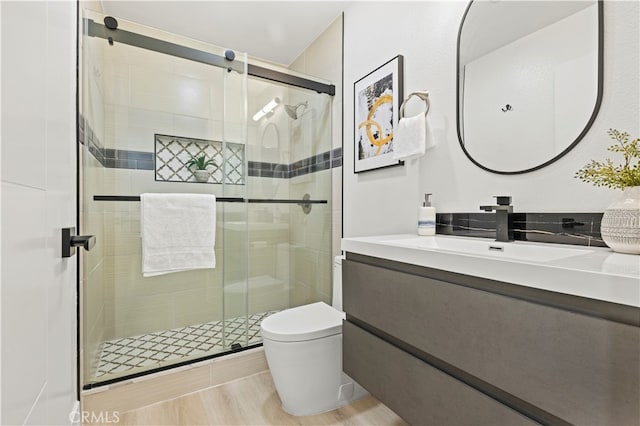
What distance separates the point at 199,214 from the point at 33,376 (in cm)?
140

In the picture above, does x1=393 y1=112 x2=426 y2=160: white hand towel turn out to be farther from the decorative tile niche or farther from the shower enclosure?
the decorative tile niche

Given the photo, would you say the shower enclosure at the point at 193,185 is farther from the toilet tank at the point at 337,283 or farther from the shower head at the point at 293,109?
the toilet tank at the point at 337,283

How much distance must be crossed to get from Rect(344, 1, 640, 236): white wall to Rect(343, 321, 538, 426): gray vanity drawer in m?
0.66

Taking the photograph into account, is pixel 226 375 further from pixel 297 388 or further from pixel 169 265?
pixel 169 265

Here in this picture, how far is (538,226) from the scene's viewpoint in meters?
1.05

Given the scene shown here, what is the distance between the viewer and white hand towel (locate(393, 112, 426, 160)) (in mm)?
1399

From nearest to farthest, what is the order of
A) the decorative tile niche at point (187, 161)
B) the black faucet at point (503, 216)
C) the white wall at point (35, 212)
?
the white wall at point (35, 212), the black faucet at point (503, 216), the decorative tile niche at point (187, 161)

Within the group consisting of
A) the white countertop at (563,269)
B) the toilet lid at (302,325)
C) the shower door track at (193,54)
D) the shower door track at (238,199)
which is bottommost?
the toilet lid at (302,325)

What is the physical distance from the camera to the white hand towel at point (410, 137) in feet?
4.59

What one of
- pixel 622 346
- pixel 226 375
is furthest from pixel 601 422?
pixel 226 375

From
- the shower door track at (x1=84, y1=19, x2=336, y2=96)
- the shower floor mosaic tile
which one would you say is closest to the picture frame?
the shower door track at (x1=84, y1=19, x2=336, y2=96)

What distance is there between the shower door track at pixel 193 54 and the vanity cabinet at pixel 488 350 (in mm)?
1488

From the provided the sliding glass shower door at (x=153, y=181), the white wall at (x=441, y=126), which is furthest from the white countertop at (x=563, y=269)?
the sliding glass shower door at (x=153, y=181)

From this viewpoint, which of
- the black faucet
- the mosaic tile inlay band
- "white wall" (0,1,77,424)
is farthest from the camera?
the mosaic tile inlay band
